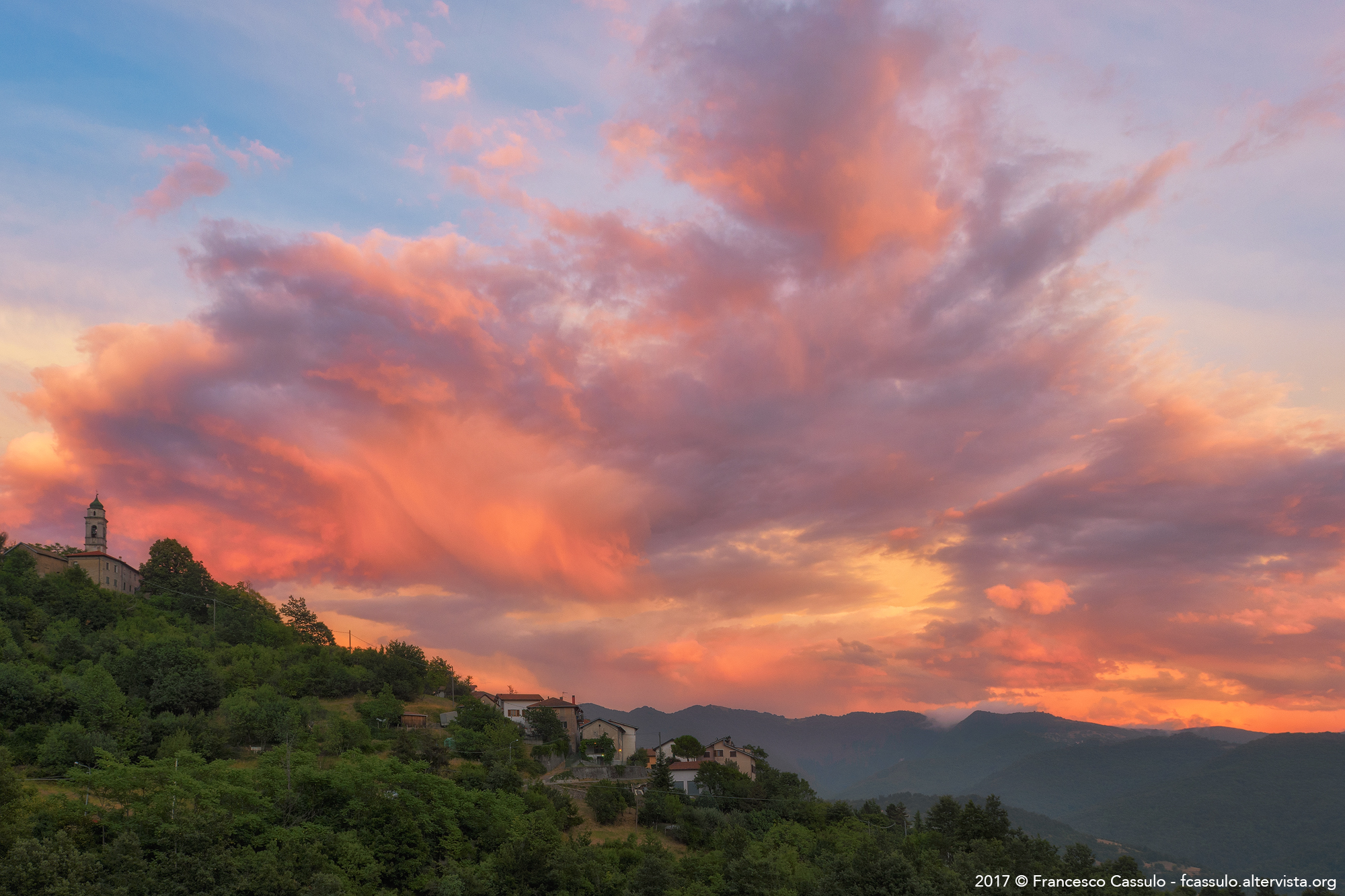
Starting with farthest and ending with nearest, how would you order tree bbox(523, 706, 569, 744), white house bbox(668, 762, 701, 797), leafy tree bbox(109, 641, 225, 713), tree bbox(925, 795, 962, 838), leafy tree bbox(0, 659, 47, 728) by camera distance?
tree bbox(523, 706, 569, 744) < white house bbox(668, 762, 701, 797) < tree bbox(925, 795, 962, 838) < leafy tree bbox(109, 641, 225, 713) < leafy tree bbox(0, 659, 47, 728)

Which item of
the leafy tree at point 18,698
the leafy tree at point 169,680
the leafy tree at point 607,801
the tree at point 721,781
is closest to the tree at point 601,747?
the tree at point 721,781

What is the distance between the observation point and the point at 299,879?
5481 cm

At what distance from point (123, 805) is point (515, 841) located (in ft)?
87.5

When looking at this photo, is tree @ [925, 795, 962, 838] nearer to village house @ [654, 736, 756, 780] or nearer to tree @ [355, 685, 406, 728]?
village house @ [654, 736, 756, 780]

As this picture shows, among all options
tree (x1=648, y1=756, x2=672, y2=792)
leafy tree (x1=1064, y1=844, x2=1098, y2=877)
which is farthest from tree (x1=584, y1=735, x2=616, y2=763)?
leafy tree (x1=1064, y1=844, x2=1098, y2=877)

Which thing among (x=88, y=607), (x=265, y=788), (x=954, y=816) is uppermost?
(x=88, y=607)

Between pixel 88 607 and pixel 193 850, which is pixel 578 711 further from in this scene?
pixel 193 850

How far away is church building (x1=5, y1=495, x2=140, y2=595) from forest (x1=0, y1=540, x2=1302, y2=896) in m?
5.95

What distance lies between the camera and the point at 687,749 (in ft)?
410

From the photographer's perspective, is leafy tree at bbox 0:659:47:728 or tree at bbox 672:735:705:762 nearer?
leafy tree at bbox 0:659:47:728

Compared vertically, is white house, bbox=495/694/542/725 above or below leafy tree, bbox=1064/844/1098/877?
above

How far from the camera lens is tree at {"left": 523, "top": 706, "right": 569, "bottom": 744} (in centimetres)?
11544

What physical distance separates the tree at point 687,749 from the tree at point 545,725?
1740cm

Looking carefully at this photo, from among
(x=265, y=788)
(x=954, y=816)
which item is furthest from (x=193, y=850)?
(x=954, y=816)
